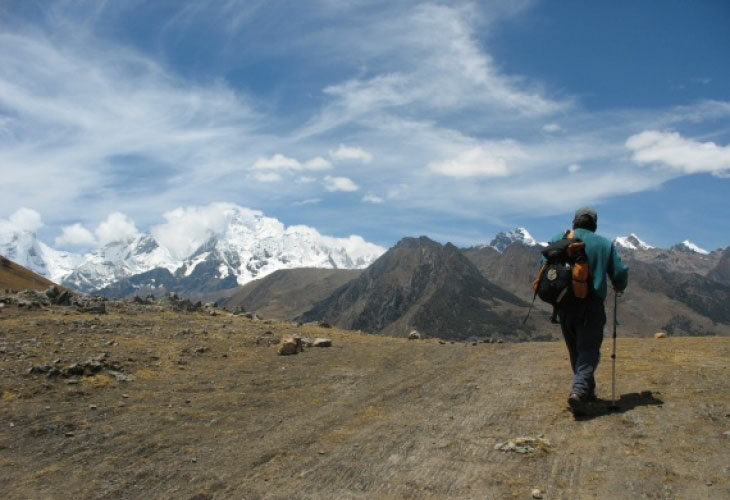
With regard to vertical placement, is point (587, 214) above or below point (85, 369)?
above

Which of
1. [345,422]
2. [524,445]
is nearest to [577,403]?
[524,445]

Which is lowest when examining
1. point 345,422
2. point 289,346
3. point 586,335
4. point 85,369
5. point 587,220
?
point 345,422

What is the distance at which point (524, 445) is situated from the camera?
8203 mm

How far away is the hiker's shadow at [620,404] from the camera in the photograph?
9328 mm

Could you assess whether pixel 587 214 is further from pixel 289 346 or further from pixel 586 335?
pixel 289 346

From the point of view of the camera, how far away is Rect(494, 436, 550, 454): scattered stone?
26.3 ft

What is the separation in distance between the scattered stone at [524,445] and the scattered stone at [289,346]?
373 inches

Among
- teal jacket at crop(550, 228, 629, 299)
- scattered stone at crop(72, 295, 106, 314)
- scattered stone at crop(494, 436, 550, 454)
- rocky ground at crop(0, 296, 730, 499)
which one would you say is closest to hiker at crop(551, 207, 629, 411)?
teal jacket at crop(550, 228, 629, 299)

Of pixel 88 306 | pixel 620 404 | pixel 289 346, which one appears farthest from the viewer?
pixel 88 306

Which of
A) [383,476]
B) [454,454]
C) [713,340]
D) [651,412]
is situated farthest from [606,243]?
[713,340]

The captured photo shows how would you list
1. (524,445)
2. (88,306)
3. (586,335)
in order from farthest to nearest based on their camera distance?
(88,306)
(586,335)
(524,445)

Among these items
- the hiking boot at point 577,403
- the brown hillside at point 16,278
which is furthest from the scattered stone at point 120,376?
the brown hillside at point 16,278

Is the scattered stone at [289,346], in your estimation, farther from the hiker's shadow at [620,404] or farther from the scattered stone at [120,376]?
the hiker's shadow at [620,404]

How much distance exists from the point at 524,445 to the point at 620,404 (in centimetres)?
266
